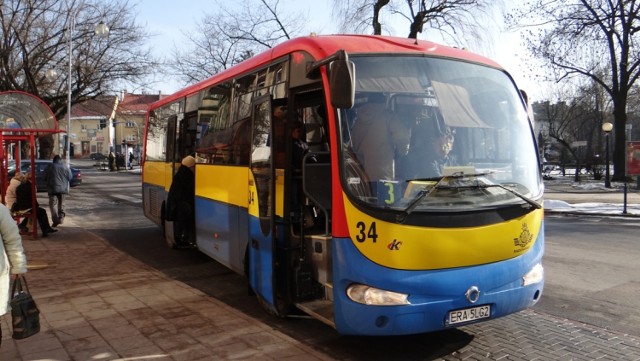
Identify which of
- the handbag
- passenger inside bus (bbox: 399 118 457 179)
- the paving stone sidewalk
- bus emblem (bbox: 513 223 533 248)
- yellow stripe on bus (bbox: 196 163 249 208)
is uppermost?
passenger inside bus (bbox: 399 118 457 179)

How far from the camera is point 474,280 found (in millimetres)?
4348

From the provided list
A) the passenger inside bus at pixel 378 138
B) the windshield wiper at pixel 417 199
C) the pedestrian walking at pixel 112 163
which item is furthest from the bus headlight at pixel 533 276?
the pedestrian walking at pixel 112 163

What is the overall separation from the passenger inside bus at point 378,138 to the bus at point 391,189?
0.04 feet

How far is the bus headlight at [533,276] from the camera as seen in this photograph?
4703 mm

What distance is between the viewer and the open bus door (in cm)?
543

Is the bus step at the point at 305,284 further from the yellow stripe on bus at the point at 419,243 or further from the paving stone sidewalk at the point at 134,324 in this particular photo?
the yellow stripe on bus at the point at 419,243

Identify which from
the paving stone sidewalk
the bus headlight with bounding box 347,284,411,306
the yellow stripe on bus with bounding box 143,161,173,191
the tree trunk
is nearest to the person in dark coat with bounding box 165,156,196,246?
the paving stone sidewalk

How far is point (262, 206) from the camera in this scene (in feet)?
18.5

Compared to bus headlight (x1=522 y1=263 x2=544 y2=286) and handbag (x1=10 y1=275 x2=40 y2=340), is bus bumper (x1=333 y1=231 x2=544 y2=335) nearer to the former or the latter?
bus headlight (x1=522 y1=263 x2=544 y2=286)

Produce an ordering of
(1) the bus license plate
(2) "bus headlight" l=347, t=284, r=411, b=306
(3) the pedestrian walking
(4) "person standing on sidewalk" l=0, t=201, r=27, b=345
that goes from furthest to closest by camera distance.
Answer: (3) the pedestrian walking, (1) the bus license plate, (2) "bus headlight" l=347, t=284, r=411, b=306, (4) "person standing on sidewalk" l=0, t=201, r=27, b=345

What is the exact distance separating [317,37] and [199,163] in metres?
3.96

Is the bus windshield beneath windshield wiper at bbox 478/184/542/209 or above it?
above

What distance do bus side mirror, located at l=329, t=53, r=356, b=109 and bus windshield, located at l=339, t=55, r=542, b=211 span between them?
0.97 ft

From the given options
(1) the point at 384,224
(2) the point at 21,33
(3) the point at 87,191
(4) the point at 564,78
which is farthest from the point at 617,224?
(2) the point at 21,33
